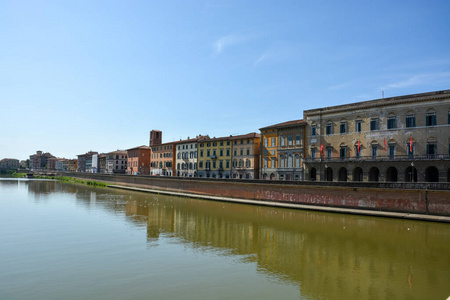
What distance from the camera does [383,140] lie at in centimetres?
3991

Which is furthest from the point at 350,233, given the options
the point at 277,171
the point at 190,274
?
the point at 277,171

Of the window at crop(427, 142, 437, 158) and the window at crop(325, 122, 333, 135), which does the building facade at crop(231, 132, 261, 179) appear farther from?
the window at crop(427, 142, 437, 158)

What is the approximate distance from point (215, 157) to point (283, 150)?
17.2 meters

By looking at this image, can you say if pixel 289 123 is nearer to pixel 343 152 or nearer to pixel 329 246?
pixel 343 152

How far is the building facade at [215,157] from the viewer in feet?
201

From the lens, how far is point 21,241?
63.5 ft

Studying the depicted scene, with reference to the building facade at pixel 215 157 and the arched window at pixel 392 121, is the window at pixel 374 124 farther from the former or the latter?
the building facade at pixel 215 157

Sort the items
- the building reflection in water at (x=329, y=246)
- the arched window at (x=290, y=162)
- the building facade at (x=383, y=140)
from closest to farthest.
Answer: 1. the building reflection in water at (x=329, y=246)
2. the building facade at (x=383, y=140)
3. the arched window at (x=290, y=162)

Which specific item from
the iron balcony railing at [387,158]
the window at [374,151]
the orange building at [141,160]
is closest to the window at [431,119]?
the iron balcony railing at [387,158]

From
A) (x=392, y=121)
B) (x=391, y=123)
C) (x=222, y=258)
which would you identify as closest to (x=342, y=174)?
(x=391, y=123)

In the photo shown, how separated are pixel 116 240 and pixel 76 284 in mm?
7746

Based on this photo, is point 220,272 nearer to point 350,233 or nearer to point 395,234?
point 350,233

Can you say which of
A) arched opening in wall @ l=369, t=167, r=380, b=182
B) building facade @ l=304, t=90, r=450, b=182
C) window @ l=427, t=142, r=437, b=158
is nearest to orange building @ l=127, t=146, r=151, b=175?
building facade @ l=304, t=90, r=450, b=182

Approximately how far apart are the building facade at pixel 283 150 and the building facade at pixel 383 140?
1.53m
